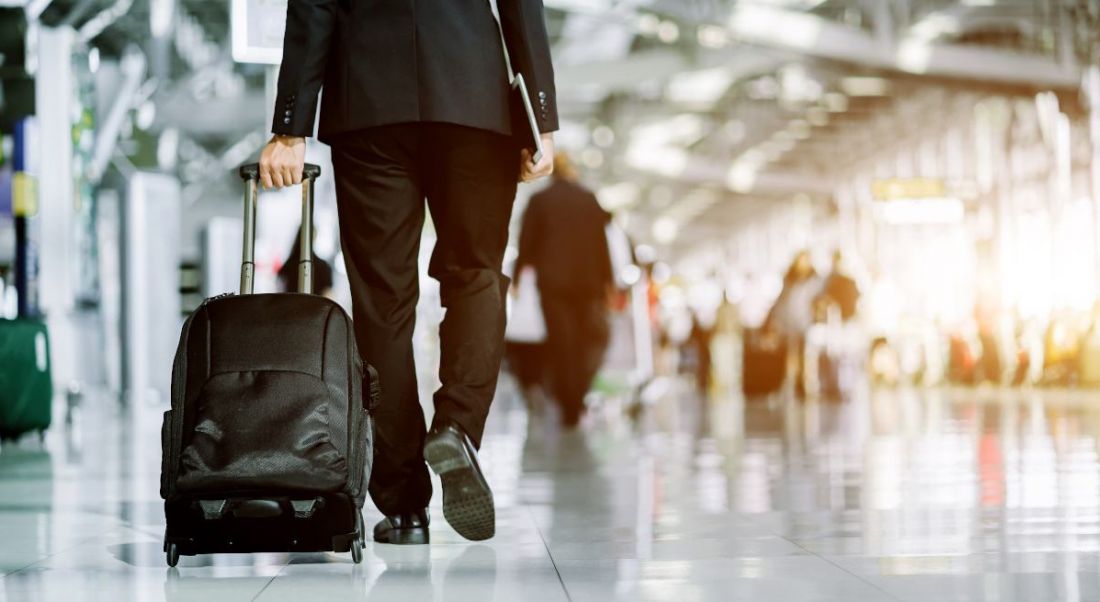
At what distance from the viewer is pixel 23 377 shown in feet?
27.6

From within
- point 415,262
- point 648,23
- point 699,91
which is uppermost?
point 699,91

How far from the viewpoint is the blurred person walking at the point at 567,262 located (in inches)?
359

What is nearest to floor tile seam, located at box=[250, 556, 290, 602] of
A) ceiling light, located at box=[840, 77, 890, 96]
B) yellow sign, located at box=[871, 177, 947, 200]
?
yellow sign, located at box=[871, 177, 947, 200]

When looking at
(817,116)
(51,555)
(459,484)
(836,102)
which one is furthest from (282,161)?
(817,116)

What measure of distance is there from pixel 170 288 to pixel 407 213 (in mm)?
15209

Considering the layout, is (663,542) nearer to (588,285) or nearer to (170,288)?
(588,285)

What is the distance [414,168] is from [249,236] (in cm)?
40

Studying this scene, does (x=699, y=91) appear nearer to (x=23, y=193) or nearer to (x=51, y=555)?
(x=23, y=193)

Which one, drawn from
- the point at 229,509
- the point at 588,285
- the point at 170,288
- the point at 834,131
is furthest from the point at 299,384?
the point at 834,131

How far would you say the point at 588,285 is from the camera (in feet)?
30.0

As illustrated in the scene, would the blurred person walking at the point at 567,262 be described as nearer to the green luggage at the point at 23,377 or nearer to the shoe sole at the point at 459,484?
the green luggage at the point at 23,377

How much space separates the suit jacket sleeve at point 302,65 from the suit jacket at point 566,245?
5.77 metres

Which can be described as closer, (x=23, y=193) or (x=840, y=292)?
(x=23, y=193)

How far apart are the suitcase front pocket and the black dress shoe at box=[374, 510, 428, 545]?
53 centimetres
